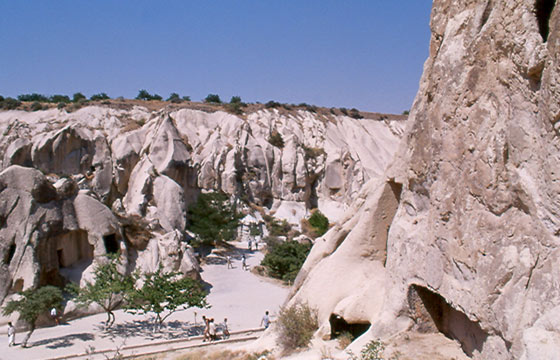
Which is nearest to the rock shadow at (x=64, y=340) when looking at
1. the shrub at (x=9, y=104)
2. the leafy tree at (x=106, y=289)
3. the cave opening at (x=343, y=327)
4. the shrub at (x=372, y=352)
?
the leafy tree at (x=106, y=289)

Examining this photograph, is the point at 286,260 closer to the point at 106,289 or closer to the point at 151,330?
the point at 151,330

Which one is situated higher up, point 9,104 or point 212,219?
point 9,104

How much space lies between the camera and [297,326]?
31.1ft

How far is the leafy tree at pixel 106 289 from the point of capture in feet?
47.9

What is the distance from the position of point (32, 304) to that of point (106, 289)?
2.06 m

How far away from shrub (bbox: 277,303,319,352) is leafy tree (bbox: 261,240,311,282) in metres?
12.4

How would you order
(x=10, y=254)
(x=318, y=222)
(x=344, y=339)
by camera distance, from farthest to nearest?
(x=318, y=222) → (x=10, y=254) → (x=344, y=339)

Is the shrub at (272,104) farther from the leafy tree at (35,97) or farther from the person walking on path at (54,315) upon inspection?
the person walking on path at (54,315)

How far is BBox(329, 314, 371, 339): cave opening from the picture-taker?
9336 millimetres

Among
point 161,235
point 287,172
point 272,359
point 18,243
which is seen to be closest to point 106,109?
point 287,172

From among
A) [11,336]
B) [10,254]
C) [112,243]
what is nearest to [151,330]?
[11,336]

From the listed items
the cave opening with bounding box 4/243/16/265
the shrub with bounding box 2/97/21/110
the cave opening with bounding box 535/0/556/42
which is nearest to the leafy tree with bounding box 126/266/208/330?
the cave opening with bounding box 4/243/16/265

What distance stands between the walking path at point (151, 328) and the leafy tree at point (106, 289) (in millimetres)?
506

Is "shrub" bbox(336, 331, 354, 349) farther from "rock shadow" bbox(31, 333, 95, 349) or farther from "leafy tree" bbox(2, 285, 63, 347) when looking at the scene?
"leafy tree" bbox(2, 285, 63, 347)
